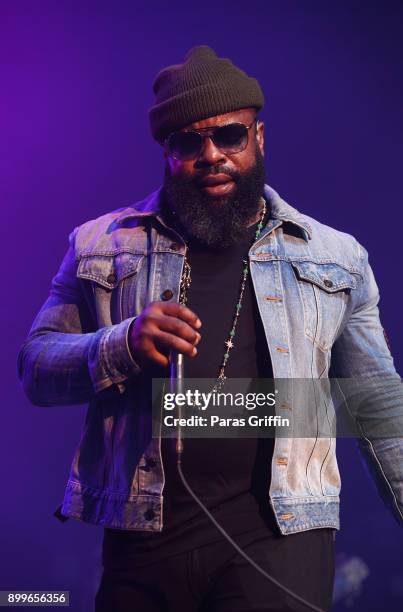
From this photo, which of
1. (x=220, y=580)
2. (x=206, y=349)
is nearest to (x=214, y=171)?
(x=206, y=349)

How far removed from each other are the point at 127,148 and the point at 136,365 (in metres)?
2.06

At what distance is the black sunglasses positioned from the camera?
2309 millimetres

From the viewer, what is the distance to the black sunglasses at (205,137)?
7.57 ft

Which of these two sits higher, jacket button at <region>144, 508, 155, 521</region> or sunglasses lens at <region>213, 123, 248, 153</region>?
sunglasses lens at <region>213, 123, 248, 153</region>

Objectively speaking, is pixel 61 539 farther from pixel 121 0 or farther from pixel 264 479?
pixel 121 0

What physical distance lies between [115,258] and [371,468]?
90 centimetres

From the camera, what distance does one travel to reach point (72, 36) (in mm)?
3766

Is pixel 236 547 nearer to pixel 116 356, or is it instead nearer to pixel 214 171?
pixel 116 356

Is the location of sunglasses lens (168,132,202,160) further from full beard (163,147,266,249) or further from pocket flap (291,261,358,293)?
pocket flap (291,261,358,293)

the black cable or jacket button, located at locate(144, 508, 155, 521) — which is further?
jacket button, located at locate(144, 508, 155, 521)

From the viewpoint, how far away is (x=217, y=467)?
6.57 ft

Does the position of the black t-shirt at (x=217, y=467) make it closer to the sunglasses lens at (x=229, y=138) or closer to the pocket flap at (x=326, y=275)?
the pocket flap at (x=326, y=275)

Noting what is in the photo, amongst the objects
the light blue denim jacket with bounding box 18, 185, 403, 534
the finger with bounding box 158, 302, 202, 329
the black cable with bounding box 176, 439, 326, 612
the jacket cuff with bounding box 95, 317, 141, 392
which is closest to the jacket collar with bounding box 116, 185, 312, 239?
the light blue denim jacket with bounding box 18, 185, 403, 534

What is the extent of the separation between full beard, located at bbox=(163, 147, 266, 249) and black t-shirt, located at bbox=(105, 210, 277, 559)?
0.17 meters
